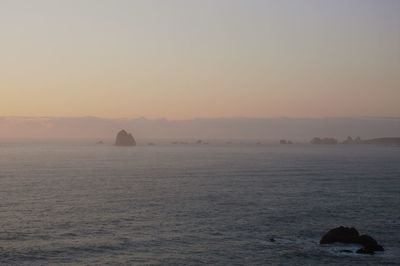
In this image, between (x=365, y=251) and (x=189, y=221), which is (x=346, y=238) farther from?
(x=189, y=221)

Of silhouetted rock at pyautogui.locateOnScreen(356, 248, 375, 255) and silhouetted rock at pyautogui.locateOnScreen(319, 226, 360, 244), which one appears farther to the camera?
silhouetted rock at pyautogui.locateOnScreen(319, 226, 360, 244)

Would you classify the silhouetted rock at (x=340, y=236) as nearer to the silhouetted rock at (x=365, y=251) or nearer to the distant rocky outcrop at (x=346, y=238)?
the distant rocky outcrop at (x=346, y=238)

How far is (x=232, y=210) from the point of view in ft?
230

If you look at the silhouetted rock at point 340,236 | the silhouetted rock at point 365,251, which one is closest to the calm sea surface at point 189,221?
the silhouetted rock at point 365,251

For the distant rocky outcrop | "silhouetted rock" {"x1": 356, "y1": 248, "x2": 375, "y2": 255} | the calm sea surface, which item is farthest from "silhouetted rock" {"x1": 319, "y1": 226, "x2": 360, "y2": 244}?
"silhouetted rock" {"x1": 356, "y1": 248, "x2": 375, "y2": 255}

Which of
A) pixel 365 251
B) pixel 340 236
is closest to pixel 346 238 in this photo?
pixel 340 236

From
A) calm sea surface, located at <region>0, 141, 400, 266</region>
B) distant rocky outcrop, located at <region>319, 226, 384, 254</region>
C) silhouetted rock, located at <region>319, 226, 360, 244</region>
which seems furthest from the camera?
silhouetted rock, located at <region>319, 226, 360, 244</region>

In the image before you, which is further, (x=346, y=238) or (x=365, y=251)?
(x=346, y=238)

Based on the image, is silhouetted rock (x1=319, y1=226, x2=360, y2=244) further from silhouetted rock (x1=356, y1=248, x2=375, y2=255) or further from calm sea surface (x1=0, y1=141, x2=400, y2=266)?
silhouetted rock (x1=356, y1=248, x2=375, y2=255)

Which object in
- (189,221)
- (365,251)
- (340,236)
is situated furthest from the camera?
(189,221)

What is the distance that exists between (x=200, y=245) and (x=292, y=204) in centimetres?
3108

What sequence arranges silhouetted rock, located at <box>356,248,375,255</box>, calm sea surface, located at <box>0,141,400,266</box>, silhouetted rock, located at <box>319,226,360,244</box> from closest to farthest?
calm sea surface, located at <box>0,141,400,266</box>, silhouetted rock, located at <box>356,248,375,255</box>, silhouetted rock, located at <box>319,226,360,244</box>

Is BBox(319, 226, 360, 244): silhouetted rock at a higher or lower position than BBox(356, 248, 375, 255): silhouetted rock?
higher

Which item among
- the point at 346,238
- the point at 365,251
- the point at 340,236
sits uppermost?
the point at 340,236
